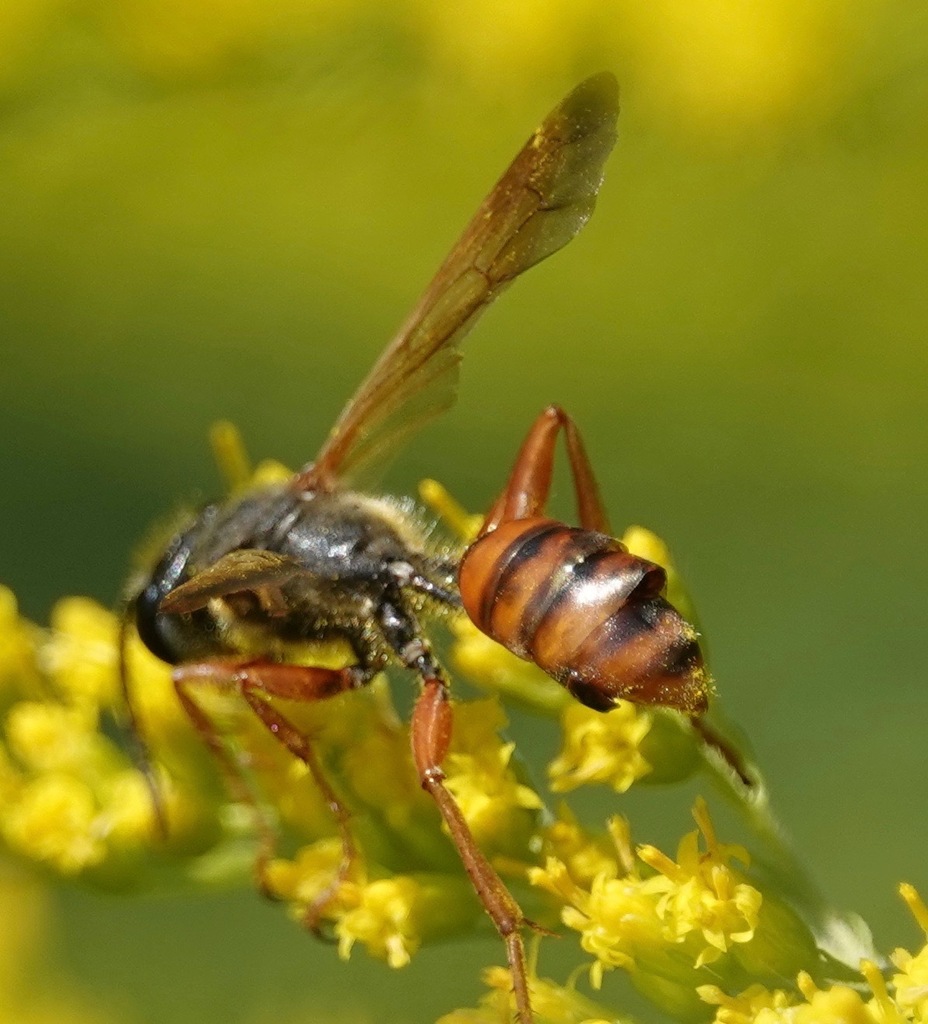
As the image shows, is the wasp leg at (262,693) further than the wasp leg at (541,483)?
No

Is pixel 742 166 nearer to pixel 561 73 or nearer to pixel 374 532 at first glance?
pixel 561 73

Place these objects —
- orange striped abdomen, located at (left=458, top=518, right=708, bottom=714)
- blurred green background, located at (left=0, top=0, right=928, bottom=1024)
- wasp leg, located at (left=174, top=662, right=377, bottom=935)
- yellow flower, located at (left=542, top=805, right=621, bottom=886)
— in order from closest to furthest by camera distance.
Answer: orange striped abdomen, located at (left=458, top=518, right=708, bottom=714), yellow flower, located at (left=542, top=805, right=621, bottom=886), wasp leg, located at (left=174, top=662, right=377, bottom=935), blurred green background, located at (left=0, top=0, right=928, bottom=1024)

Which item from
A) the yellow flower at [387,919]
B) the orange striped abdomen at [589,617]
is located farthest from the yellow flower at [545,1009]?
the orange striped abdomen at [589,617]

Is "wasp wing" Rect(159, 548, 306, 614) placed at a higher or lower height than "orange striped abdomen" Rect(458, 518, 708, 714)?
lower

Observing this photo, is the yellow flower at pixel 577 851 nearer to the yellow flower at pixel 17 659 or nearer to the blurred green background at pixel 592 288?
the blurred green background at pixel 592 288

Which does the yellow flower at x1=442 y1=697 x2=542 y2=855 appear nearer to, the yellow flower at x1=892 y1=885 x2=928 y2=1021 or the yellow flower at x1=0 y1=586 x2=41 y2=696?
the yellow flower at x1=892 y1=885 x2=928 y2=1021

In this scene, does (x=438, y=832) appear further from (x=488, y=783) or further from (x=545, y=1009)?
(x=545, y=1009)

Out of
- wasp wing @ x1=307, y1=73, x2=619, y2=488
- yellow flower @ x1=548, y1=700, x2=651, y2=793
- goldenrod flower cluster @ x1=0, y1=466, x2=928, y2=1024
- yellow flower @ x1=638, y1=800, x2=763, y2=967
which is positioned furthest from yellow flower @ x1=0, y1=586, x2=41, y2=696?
yellow flower @ x1=638, y1=800, x2=763, y2=967
